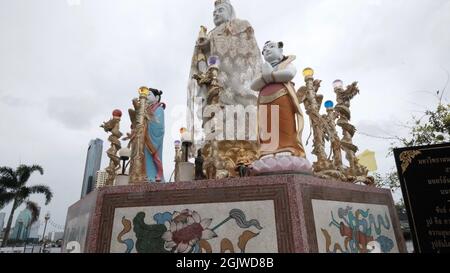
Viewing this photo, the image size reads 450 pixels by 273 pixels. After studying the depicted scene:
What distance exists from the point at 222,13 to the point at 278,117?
566 centimetres

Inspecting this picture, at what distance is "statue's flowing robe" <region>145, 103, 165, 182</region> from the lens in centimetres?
720

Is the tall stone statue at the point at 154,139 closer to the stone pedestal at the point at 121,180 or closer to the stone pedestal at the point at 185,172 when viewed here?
the stone pedestal at the point at 121,180

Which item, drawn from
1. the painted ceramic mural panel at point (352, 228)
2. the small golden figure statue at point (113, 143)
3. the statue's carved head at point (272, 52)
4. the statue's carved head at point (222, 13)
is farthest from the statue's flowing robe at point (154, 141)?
the painted ceramic mural panel at point (352, 228)

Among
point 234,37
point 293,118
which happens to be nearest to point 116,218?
point 293,118

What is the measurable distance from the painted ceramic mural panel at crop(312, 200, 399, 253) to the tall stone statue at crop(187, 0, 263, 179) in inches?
113

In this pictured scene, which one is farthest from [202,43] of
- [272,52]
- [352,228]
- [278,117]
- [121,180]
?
[352,228]

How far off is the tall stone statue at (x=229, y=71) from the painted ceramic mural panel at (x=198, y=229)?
302 cm

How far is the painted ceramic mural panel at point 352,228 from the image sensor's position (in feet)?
13.3

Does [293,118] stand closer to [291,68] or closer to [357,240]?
[291,68]

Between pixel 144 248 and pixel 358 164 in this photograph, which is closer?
pixel 144 248

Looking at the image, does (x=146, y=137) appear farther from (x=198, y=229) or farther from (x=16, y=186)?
(x=16, y=186)

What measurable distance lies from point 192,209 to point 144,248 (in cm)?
83
